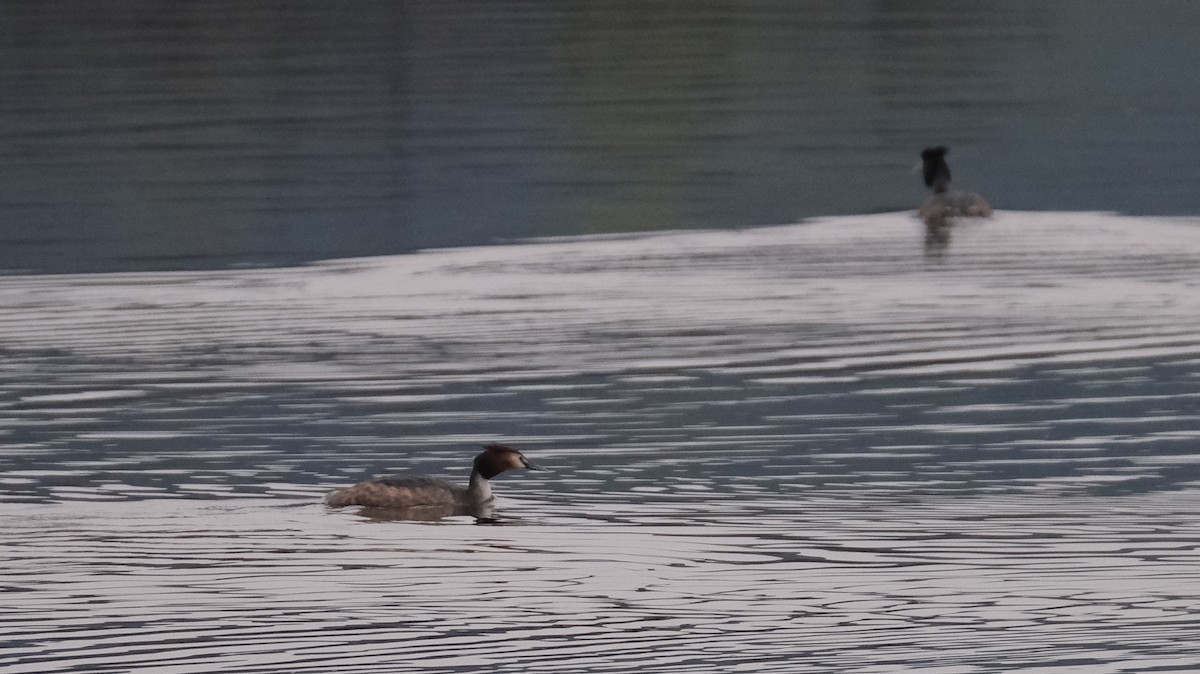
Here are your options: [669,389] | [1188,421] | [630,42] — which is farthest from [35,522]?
[630,42]

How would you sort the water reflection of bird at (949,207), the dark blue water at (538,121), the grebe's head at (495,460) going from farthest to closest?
the dark blue water at (538,121), the water reflection of bird at (949,207), the grebe's head at (495,460)

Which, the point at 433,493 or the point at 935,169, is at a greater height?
the point at 935,169

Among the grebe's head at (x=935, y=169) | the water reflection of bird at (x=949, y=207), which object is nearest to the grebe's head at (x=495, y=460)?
the water reflection of bird at (x=949, y=207)

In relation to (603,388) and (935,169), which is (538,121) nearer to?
(935,169)

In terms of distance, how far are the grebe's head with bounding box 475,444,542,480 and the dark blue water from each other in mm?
12390

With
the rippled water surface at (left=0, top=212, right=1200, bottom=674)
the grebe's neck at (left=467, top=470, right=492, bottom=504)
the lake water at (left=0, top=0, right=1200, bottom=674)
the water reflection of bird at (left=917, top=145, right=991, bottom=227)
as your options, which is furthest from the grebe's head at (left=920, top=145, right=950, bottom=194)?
the grebe's neck at (left=467, top=470, right=492, bottom=504)

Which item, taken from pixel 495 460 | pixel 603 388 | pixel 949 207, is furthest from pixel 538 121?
pixel 495 460

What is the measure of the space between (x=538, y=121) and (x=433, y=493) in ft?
98.1

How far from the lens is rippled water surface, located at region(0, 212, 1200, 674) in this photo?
1348cm

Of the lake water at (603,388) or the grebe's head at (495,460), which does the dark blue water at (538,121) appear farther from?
the grebe's head at (495,460)

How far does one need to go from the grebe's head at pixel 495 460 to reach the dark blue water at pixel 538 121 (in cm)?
1239

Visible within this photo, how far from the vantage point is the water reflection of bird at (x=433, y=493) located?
1623cm

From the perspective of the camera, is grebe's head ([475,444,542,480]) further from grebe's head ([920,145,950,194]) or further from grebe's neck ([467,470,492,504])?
grebe's head ([920,145,950,194])

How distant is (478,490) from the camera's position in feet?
54.5
